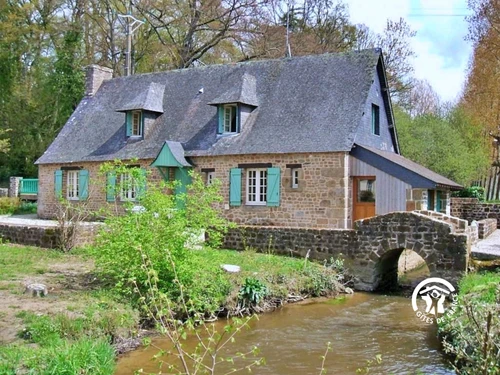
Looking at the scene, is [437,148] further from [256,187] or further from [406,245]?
[406,245]

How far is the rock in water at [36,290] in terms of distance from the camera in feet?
30.7

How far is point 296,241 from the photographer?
14.6 m

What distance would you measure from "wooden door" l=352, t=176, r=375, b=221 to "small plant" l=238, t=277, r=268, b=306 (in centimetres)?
691

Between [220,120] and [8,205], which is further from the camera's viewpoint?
[8,205]

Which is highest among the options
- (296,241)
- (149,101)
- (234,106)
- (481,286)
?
(149,101)

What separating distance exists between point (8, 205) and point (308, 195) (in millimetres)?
15633

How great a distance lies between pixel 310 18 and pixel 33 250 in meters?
22.8

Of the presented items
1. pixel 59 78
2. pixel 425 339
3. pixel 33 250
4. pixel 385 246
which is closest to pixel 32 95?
pixel 59 78

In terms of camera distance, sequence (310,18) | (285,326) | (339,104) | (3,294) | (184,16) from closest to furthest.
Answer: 1. (3,294)
2. (285,326)
3. (339,104)
4. (184,16)
5. (310,18)

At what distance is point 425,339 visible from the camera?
9.48 m

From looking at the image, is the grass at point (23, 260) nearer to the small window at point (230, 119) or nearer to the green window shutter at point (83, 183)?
the green window shutter at point (83, 183)

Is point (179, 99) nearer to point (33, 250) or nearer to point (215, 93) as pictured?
point (215, 93)

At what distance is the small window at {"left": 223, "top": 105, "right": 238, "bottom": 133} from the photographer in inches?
758

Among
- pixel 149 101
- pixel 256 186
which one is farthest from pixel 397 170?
pixel 149 101
